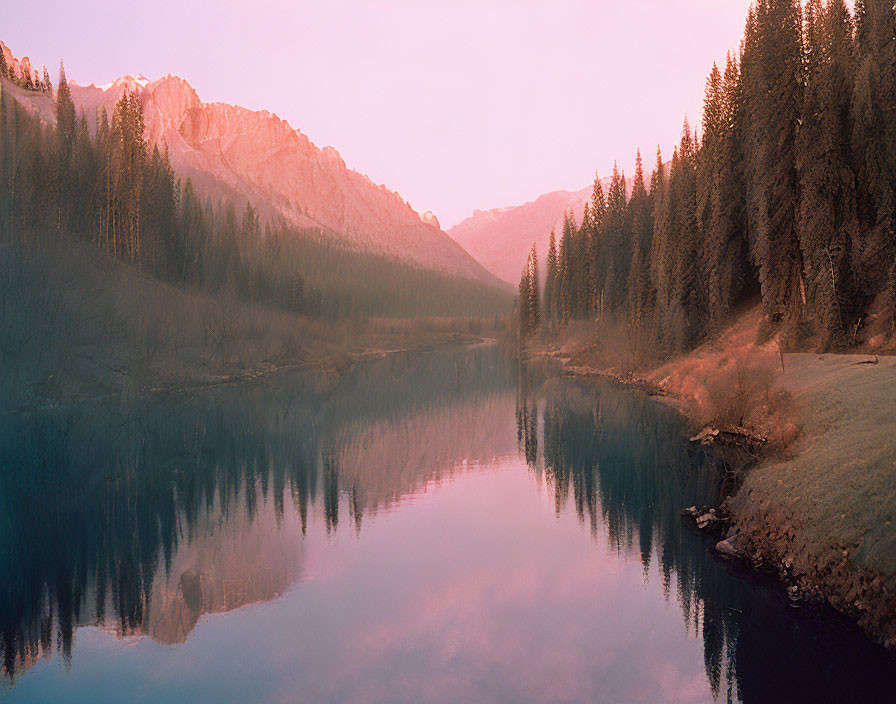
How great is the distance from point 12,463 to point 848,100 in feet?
152

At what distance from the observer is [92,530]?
20719 millimetres

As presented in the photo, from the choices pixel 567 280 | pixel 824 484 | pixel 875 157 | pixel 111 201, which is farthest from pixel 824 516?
pixel 567 280

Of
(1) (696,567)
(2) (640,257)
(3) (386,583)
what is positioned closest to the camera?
(1) (696,567)

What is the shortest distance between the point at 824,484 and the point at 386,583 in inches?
407

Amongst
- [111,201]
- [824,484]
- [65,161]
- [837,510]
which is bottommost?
[837,510]

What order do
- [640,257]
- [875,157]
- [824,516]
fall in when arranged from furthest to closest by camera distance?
[640,257] < [875,157] < [824,516]

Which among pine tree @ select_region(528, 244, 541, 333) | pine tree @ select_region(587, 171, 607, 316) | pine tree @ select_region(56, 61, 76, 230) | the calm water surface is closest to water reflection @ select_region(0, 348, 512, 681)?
the calm water surface

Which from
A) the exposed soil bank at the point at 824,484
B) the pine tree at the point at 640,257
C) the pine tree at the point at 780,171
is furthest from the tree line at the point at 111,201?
the exposed soil bank at the point at 824,484

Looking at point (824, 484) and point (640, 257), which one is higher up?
point (640, 257)

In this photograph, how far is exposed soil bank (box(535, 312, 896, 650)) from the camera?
11.6 metres

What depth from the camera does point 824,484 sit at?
47.5ft

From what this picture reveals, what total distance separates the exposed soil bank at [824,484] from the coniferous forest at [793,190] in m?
8.67

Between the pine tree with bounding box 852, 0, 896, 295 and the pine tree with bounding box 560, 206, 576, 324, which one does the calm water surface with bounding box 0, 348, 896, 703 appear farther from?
the pine tree with bounding box 560, 206, 576, 324

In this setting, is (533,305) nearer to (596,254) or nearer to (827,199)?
(596,254)
